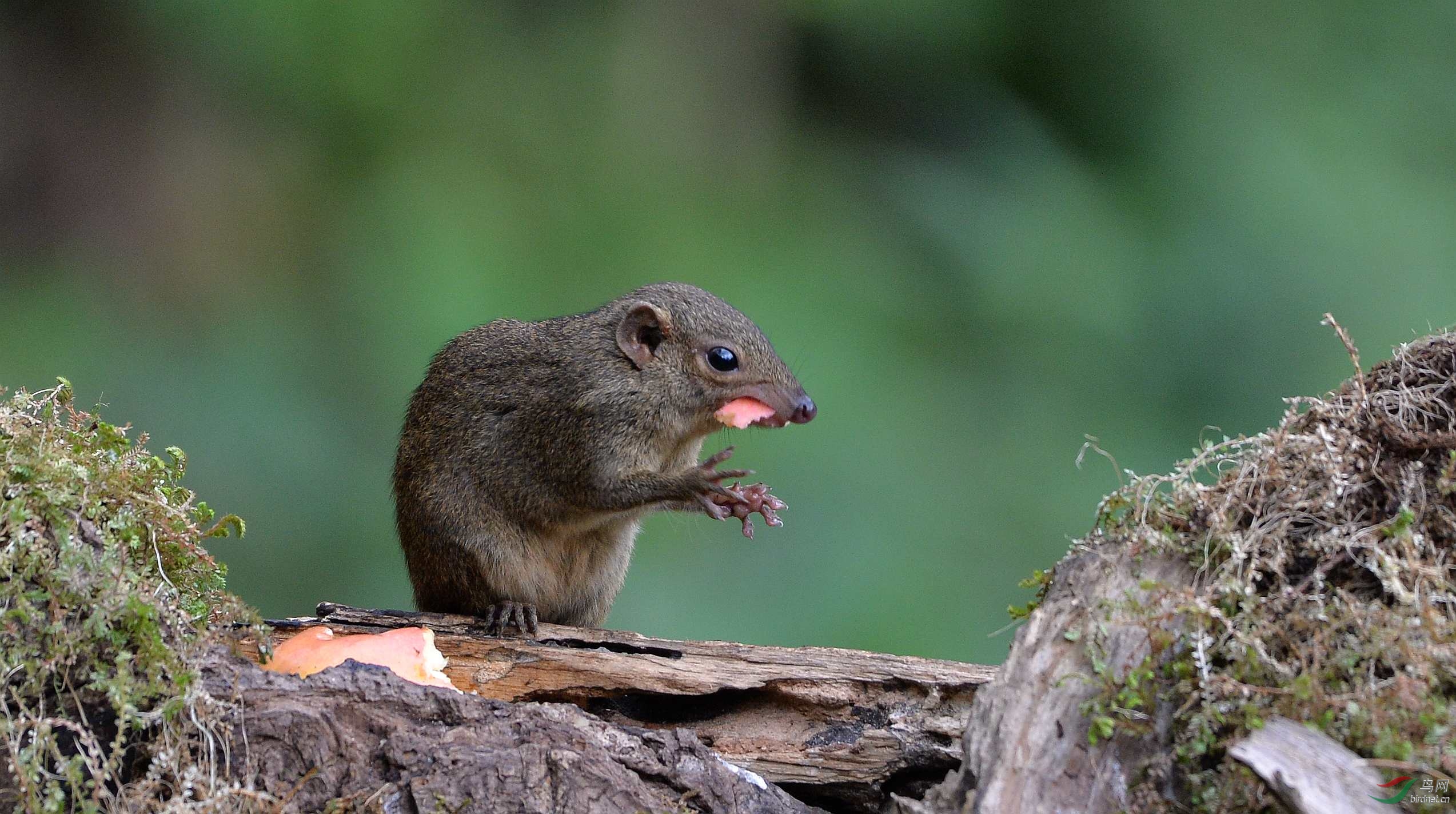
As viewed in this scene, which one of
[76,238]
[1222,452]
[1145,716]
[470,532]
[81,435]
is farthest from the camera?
[76,238]

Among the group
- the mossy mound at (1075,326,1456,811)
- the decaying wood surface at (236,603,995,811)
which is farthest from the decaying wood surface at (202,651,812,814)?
the mossy mound at (1075,326,1456,811)

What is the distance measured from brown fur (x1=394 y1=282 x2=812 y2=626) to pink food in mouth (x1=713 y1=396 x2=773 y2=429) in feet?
0.12

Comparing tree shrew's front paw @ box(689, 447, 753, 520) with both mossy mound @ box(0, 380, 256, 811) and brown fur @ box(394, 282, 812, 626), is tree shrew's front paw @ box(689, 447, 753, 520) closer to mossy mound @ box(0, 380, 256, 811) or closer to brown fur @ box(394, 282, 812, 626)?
brown fur @ box(394, 282, 812, 626)

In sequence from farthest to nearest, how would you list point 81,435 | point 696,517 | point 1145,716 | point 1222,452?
point 696,517 < point 81,435 < point 1222,452 < point 1145,716

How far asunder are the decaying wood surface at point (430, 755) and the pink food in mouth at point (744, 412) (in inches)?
76.4

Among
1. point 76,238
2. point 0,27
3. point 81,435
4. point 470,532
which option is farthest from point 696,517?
point 0,27

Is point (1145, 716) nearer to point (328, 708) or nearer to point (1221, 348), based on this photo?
point (328, 708)

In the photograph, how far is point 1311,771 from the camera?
2248 mm

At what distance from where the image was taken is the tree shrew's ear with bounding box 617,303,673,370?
496 centimetres

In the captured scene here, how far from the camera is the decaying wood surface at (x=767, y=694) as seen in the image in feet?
11.3

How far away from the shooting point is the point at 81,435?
3.38 meters

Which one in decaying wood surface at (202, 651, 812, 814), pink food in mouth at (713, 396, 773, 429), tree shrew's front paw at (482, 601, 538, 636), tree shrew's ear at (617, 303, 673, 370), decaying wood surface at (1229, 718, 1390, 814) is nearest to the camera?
decaying wood surface at (1229, 718, 1390, 814)

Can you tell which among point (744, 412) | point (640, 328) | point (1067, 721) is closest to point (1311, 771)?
point (1067, 721)

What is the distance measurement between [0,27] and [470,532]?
4.66 m
